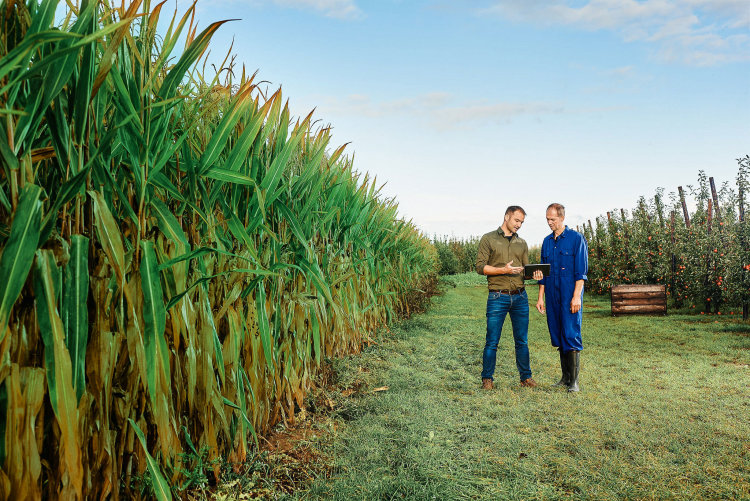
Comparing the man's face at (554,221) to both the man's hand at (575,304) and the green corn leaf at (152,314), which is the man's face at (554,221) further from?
the green corn leaf at (152,314)

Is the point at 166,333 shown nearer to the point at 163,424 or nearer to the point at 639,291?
the point at 163,424

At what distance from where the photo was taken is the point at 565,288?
4.40m

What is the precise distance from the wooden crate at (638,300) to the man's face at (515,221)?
677 cm

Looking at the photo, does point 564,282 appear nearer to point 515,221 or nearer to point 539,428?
point 515,221

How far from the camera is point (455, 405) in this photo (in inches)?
148

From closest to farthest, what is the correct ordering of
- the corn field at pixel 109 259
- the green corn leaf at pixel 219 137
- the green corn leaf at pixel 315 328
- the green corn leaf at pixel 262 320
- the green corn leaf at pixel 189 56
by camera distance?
the corn field at pixel 109 259
the green corn leaf at pixel 189 56
the green corn leaf at pixel 219 137
the green corn leaf at pixel 262 320
the green corn leaf at pixel 315 328

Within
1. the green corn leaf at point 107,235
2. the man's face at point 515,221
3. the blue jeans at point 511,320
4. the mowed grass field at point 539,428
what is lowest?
the mowed grass field at point 539,428

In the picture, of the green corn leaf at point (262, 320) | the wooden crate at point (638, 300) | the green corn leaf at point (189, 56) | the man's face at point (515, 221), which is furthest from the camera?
the wooden crate at point (638, 300)

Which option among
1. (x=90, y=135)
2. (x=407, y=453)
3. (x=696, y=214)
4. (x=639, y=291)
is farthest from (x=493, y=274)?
(x=696, y=214)

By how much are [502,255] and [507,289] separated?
355 millimetres

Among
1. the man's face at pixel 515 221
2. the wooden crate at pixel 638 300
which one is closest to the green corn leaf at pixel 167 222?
the man's face at pixel 515 221

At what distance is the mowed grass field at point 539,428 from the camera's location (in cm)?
243

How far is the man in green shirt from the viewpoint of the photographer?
172 inches

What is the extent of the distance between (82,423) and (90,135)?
93 centimetres
